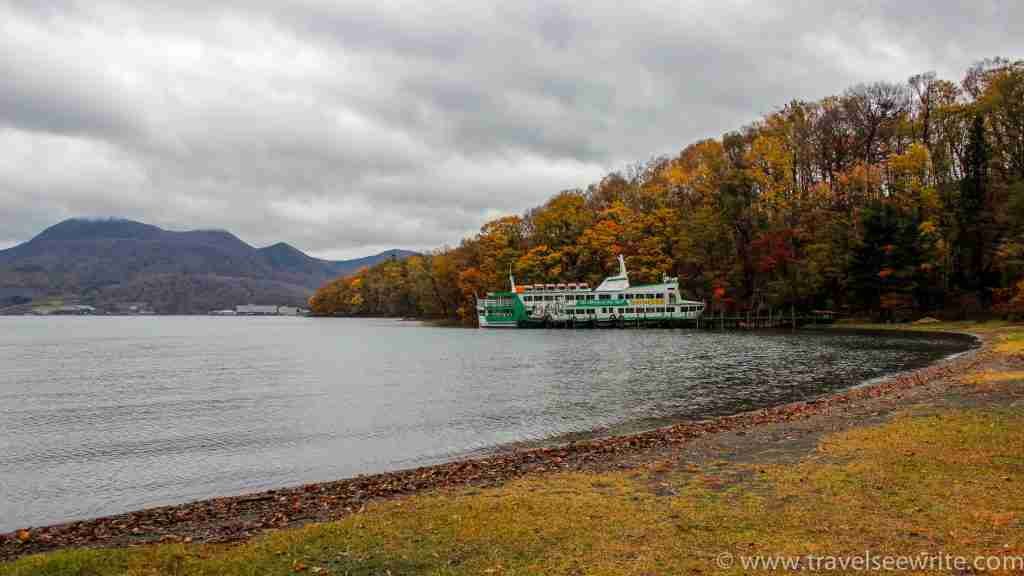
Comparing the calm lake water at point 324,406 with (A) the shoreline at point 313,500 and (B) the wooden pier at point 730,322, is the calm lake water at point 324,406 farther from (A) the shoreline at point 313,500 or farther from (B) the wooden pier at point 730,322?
(B) the wooden pier at point 730,322

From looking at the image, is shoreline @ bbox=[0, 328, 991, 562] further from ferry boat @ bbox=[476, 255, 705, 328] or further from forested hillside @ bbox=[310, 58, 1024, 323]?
ferry boat @ bbox=[476, 255, 705, 328]

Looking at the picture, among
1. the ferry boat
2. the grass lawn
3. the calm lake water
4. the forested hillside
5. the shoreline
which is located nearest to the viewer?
the grass lawn

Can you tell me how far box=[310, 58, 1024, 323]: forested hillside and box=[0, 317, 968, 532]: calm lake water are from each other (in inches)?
784

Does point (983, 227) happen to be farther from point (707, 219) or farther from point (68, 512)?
point (68, 512)

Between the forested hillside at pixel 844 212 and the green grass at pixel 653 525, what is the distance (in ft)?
194

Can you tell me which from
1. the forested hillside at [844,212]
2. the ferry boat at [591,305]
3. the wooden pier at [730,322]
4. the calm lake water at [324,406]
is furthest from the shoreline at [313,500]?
the ferry boat at [591,305]

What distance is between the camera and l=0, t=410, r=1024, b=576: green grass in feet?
→ 28.8

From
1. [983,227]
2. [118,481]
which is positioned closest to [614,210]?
[983,227]

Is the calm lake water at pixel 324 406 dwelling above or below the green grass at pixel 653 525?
below

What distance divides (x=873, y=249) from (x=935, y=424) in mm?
67944

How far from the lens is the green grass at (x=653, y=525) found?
8.77m

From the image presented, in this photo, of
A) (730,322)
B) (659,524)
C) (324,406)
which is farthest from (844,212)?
(659,524)

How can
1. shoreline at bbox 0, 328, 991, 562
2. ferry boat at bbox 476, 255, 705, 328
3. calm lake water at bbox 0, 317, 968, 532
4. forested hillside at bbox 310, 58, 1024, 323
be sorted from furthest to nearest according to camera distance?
ferry boat at bbox 476, 255, 705, 328, forested hillside at bbox 310, 58, 1024, 323, calm lake water at bbox 0, 317, 968, 532, shoreline at bbox 0, 328, 991, 562

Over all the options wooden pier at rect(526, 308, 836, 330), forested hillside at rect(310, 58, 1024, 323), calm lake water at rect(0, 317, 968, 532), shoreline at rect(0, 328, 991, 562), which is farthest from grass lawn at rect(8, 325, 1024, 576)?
wooden pier at rect(526, 308, 836, 330)
